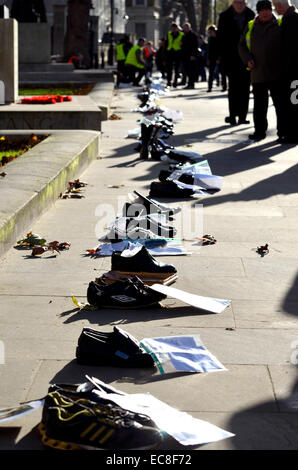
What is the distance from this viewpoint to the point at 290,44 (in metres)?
13.2

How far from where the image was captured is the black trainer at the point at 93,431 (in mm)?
3539

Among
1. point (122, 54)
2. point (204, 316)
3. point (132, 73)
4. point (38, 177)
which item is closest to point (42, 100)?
point (38, 177)

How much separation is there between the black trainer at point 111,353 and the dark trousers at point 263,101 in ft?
31.5

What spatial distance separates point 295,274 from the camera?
6.36 metres

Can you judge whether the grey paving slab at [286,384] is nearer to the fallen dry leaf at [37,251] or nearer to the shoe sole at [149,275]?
the shoe sole at [149,275]

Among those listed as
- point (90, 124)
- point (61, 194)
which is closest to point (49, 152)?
point (61, 194)

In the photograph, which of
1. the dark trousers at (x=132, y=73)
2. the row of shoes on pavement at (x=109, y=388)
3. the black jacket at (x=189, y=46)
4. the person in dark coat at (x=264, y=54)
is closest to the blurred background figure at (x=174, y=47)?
the black jacket at (x=189, y=46)

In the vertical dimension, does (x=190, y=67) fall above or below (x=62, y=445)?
below

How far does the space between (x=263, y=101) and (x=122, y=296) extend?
897 centimetres

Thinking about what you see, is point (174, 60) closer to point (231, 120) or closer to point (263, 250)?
point (231, 120)

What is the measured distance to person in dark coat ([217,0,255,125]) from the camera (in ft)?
51.9

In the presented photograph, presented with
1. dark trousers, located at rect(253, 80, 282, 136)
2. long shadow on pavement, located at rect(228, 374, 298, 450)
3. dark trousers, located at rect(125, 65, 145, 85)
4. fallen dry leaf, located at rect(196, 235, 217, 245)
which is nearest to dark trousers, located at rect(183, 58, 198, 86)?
dark trousers, located at rect(125, 65, 145, 85)
